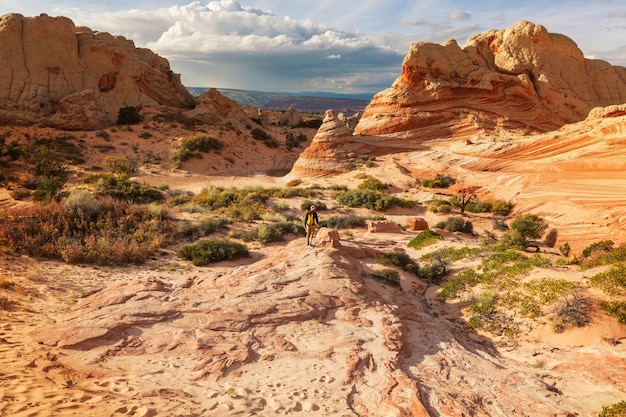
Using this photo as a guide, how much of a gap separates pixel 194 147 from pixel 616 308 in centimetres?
3325

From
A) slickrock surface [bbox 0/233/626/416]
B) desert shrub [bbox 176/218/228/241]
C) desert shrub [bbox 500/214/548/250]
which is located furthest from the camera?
desert shrub [bbox 176/218/228/241]

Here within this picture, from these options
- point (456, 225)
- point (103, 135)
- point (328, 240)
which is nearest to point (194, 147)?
point (103, 135)

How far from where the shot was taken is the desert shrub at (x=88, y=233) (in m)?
11.7

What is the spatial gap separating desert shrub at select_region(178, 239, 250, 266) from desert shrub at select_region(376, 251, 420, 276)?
15.6 feet

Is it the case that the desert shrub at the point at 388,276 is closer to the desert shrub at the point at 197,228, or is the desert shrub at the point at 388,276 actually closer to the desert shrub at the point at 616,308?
the desert shrub at the point at 616,308

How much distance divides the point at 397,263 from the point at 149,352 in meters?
8.19

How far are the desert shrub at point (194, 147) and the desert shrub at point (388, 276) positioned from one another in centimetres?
2632

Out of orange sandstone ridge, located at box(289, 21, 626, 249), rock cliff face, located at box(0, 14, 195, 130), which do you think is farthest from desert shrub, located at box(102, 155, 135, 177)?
orange sandstone ridge, located at box(289, 21, 626, 249)

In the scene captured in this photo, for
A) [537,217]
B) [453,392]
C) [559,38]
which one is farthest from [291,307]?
[559,38]

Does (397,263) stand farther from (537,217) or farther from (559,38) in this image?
(559,38)

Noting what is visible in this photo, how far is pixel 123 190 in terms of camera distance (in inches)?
835

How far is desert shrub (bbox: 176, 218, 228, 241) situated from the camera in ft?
50.4

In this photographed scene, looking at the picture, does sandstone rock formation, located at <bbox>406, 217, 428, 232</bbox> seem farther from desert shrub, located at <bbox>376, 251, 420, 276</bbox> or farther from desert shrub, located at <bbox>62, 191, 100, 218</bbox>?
desert shrub, located at <bbox>62, 191, 100, 218</bbox>

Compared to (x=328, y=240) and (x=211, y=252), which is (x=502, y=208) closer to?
(x=328, y=240)
